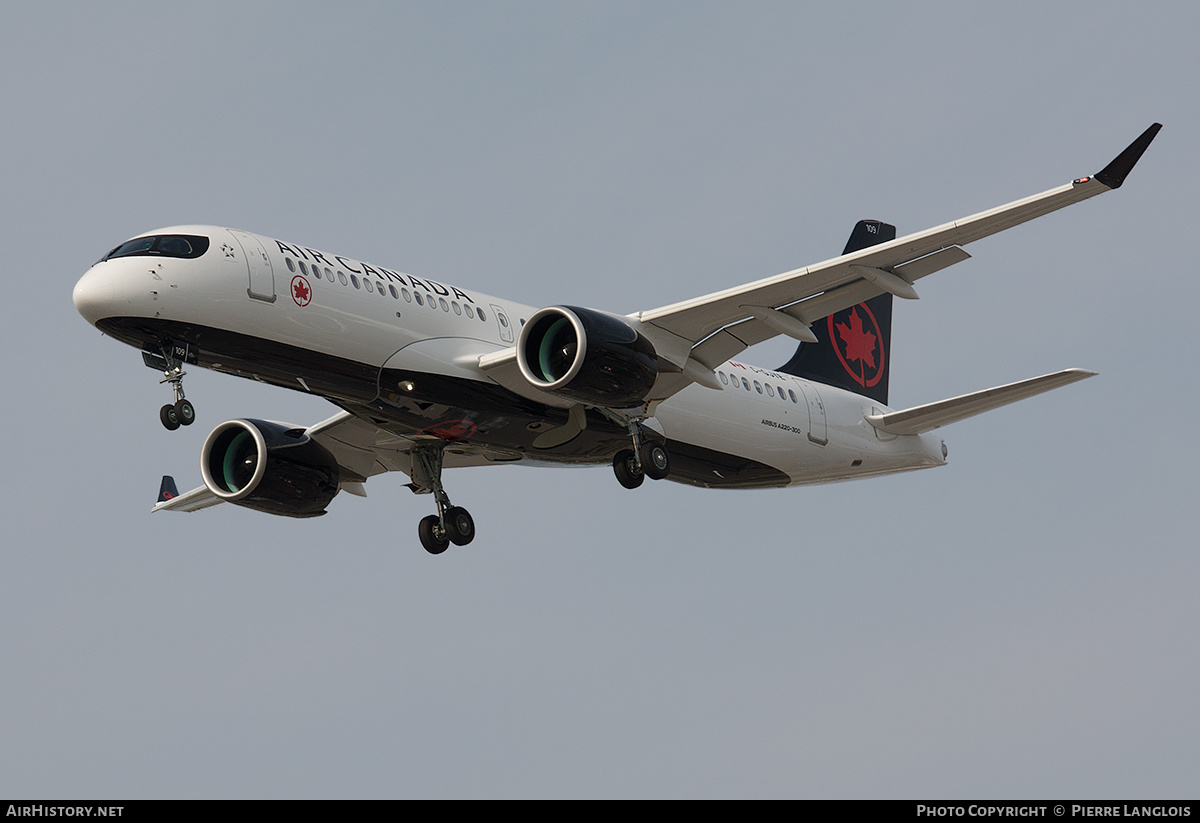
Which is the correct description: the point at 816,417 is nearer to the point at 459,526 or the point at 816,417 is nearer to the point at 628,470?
the point at 628,470

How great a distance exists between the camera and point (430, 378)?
102ft

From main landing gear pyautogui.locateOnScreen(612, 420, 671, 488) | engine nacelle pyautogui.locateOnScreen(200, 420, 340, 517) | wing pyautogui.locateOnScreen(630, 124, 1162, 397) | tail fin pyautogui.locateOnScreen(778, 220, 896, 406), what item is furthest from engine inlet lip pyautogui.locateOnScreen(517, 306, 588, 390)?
tail fin pyautogui.locateOnScreen(778, 220, 896, 406)

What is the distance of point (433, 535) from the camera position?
36.1 meters

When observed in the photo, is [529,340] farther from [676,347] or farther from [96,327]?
[96,327]

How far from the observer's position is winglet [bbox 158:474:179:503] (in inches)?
1628

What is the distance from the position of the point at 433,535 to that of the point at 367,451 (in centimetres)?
258

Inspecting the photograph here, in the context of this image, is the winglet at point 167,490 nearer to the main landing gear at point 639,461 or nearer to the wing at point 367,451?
the wing at point 367,451

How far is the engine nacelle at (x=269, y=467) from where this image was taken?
35.9m

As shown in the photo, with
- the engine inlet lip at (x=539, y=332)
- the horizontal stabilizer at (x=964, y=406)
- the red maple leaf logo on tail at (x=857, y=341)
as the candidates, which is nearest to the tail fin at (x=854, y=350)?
the red maple leaf logo on tail at (x=857, y=341)

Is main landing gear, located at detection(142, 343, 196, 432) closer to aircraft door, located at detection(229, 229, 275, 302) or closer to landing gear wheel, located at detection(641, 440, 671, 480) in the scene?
aircraft door, located at detection(229, 229, 275, 302)

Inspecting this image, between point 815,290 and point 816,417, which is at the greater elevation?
point 815,290

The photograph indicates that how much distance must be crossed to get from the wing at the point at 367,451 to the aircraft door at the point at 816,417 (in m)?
7.54

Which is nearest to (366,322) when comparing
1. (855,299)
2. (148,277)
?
(148,277)

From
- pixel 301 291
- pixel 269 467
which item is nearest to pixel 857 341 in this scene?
pixel 269 467
